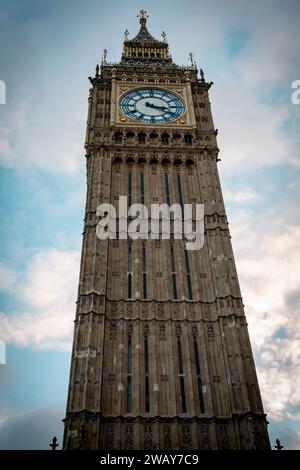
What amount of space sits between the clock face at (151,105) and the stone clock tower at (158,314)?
0.17 meters

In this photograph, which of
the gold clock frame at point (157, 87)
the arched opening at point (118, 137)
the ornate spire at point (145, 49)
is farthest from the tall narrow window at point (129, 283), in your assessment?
the ornate spire at point (145, 49)

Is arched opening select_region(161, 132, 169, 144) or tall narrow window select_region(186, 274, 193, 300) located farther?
arched opening select_region(161, 132, 169, 144)

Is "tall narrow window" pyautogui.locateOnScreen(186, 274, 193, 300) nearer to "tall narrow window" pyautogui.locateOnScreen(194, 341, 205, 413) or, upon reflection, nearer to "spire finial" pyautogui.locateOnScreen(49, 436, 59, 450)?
"tall narrow window" pyautogui.locateOnScreen(194, 341, 205, 413)

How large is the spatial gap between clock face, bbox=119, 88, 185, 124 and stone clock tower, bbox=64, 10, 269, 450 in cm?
17

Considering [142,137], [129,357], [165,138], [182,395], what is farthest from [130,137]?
[182,395]

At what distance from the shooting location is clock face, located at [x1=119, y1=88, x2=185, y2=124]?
4616 centimetres

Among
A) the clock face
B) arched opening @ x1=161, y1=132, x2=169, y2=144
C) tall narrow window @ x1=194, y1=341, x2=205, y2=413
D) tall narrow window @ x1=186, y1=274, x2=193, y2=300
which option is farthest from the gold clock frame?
tall narrow window @ x1=194, y1=341, x2=205, y2=413

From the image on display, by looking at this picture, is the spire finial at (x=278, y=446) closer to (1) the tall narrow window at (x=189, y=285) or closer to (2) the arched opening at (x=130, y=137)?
(1) the tall narrow window at (x=189, y=285)

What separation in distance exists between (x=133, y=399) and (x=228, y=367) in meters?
5.67

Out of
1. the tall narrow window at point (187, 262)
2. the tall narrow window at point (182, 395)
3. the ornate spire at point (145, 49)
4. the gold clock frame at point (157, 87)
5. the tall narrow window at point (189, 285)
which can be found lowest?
the tall narrow window at point (182, 395)

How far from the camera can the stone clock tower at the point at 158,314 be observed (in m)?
26.8
